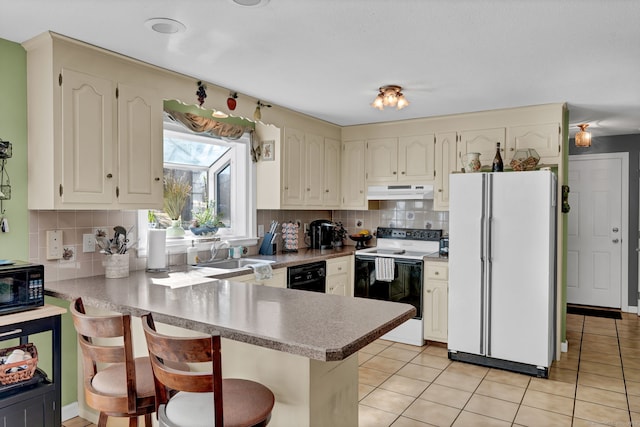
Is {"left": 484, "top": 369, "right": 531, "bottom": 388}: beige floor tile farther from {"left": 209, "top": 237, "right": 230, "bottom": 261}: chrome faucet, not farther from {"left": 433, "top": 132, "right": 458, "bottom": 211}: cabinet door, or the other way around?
{"left": 209, "top": 237, "right": 230, "bottom": 261}: chrome faucet

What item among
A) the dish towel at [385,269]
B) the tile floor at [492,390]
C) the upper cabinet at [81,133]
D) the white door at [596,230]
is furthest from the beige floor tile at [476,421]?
the white door at [596,230]

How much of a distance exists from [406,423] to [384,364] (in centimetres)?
101

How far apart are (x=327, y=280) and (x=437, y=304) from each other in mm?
1067

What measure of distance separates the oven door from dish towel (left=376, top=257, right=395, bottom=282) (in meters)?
0.03

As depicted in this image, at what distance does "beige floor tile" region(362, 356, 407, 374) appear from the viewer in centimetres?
366

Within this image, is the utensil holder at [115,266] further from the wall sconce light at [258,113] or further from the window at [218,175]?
the wall sconce light at [258,113]

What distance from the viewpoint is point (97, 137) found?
2.60 meters

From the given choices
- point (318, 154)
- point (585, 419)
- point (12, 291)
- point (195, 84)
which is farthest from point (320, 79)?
point (585, 419)

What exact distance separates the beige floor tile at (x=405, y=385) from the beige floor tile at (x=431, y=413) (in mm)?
161

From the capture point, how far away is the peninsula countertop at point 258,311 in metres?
1.55

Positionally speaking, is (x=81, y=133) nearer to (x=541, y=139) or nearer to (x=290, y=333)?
(x=290, y=333)

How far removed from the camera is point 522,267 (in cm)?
356

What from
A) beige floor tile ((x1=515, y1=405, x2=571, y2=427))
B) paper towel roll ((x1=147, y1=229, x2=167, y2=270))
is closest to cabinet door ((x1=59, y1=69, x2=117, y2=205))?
paper towel roll ((x1=147, y1=229, x2=167, y2=270))

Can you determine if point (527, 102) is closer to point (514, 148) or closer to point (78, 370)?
point (514, 148)
